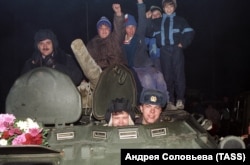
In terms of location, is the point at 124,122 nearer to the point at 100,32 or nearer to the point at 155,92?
the point at 155,92

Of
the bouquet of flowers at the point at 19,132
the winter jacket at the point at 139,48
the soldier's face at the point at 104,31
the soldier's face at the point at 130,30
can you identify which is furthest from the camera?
the soldier's face at the point at 130,30

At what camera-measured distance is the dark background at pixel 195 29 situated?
9742 mm

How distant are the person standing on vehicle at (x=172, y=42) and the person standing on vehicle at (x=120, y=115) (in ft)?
8.01

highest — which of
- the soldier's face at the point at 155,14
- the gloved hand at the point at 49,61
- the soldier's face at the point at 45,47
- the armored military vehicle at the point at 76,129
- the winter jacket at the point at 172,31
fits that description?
the soldier's face at the point at 155,14

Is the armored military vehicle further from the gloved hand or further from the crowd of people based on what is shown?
the gloved hand

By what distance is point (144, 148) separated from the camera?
13.9 feet

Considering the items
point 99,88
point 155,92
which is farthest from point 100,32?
point 155,92

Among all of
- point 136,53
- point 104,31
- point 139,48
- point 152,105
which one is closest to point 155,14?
point 139,48

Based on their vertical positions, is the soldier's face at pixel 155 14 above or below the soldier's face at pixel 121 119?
above

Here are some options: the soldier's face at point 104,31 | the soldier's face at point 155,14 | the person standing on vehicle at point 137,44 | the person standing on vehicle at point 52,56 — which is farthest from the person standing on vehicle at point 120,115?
the soldier's face at point 155,14

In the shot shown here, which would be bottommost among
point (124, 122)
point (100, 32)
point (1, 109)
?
point (1, 109)

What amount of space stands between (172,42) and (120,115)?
2976 millimetres

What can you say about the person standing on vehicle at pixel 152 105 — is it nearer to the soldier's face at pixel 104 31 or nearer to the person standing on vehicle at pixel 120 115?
the person standing on vehicle at pixel 120 115

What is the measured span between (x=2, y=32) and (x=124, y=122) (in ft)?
19.5
